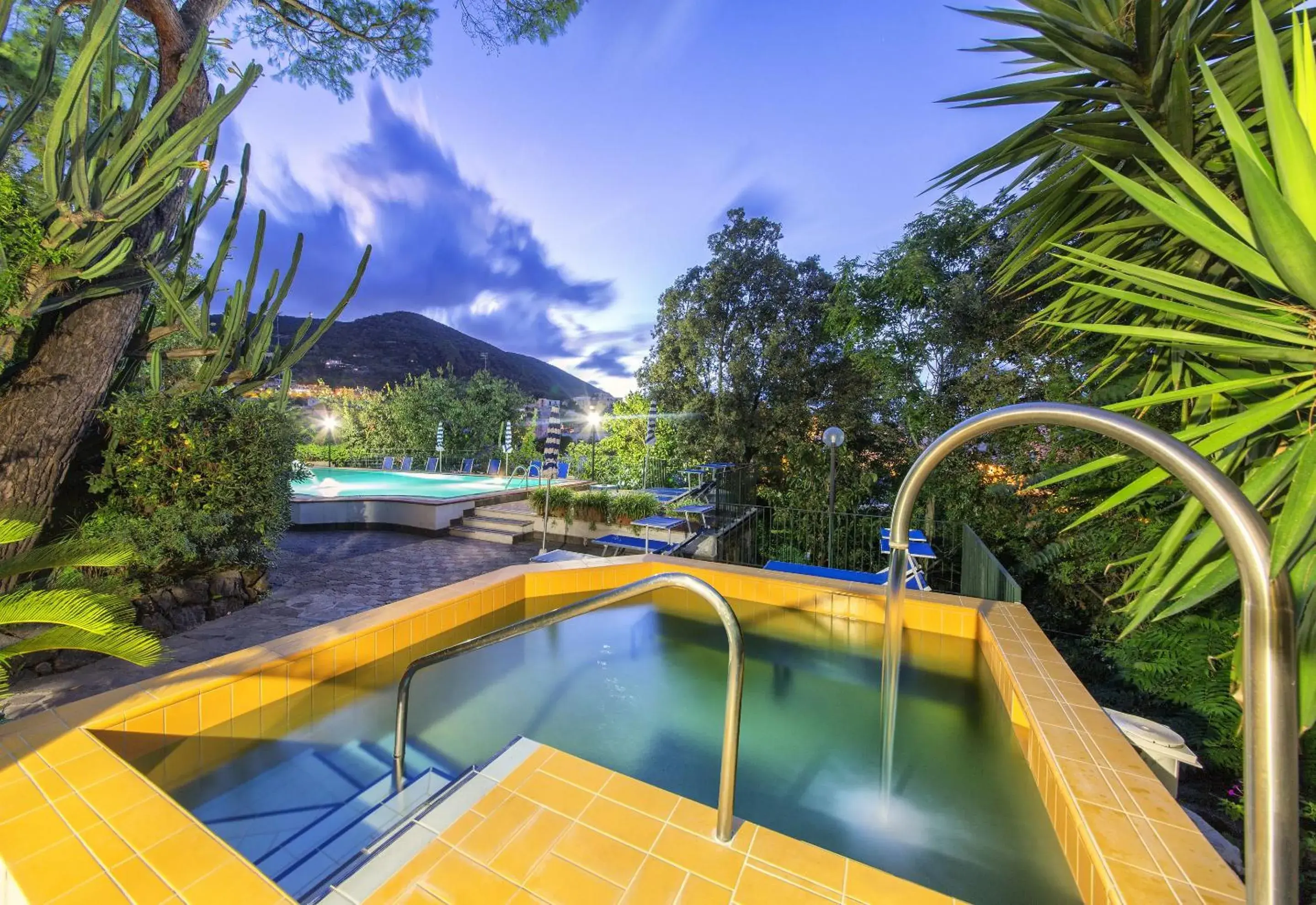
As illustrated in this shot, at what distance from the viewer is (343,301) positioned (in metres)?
6.30

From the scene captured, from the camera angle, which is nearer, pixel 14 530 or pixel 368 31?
pixel 14 530

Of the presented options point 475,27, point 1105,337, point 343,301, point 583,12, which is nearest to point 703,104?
point 583,12

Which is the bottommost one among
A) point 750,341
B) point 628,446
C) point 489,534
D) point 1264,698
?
point 489,534

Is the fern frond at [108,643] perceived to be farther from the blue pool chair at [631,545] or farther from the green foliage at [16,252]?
the blue pool chair at [631,545]

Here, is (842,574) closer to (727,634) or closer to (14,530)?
(727,634)

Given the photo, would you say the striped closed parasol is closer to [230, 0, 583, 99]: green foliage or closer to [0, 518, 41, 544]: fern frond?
[0, 518, 41, 544]: fern frond

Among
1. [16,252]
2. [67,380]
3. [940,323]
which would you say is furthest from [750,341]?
[16,252]

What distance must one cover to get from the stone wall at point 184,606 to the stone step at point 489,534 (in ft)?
12.1

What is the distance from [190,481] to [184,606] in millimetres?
1171

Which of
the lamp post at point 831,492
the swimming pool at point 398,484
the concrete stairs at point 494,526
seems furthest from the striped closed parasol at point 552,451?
the lamp post at point 831,492

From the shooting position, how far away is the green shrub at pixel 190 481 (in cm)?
477

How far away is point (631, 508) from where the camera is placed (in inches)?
342

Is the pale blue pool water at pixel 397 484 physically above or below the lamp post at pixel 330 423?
below

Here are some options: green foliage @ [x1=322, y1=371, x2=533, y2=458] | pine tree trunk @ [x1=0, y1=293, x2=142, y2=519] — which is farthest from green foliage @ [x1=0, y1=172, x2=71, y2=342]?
green foliage @ [x1=322, y1=371, x2=533, y2=458]
